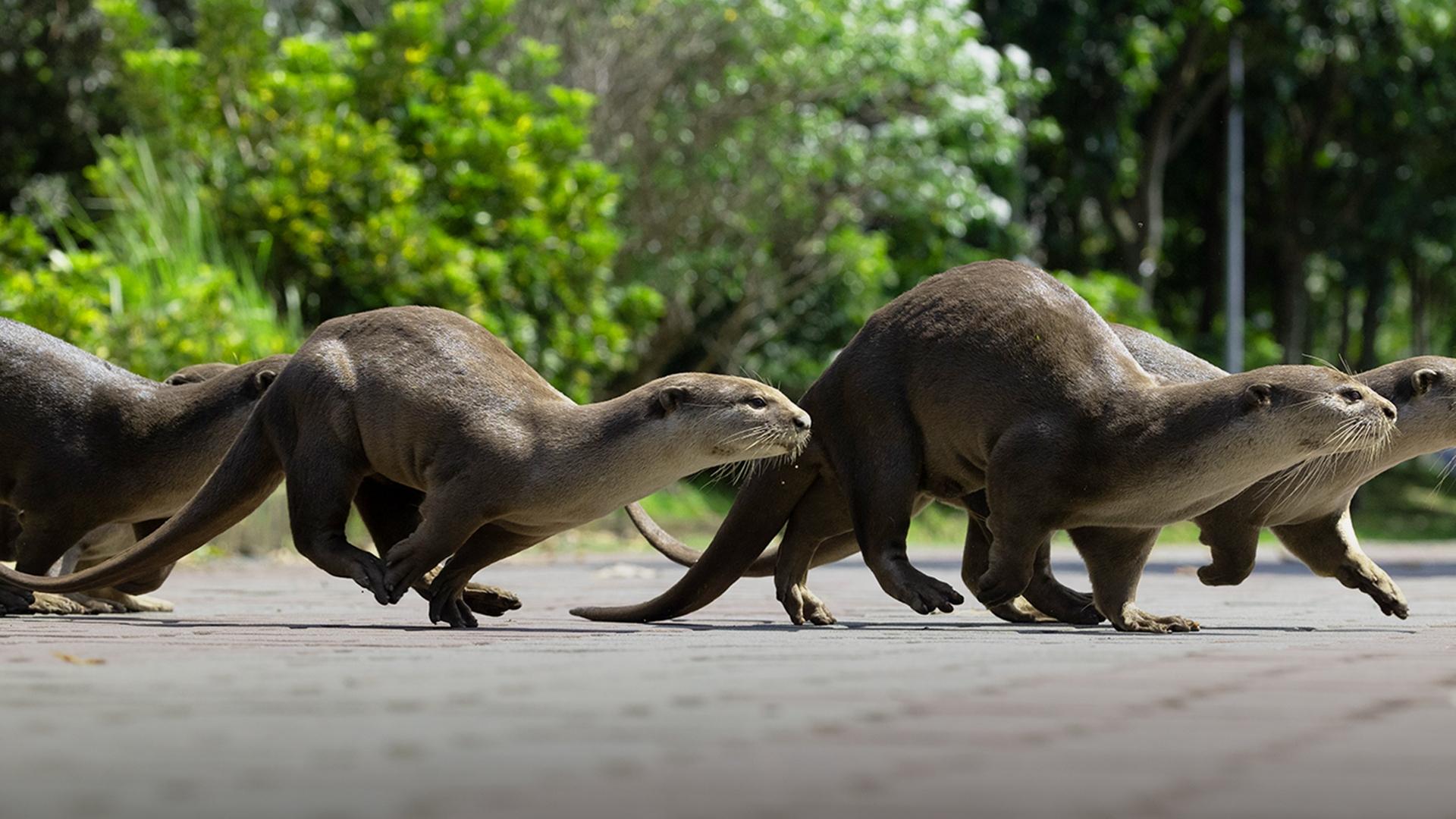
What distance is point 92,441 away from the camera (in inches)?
296

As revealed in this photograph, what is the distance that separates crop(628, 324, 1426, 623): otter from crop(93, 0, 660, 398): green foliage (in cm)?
853

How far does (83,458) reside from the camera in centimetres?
747

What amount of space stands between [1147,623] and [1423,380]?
1.39m

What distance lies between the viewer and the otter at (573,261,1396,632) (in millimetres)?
6531

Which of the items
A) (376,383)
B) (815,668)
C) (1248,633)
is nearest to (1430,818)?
→ (815,668)

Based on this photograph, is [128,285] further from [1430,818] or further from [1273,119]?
[1273,119]

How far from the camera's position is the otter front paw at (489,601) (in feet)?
23.9

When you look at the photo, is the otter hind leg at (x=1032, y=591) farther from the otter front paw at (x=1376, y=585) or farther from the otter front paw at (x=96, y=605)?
the otter front paw at (x=96, y=605)

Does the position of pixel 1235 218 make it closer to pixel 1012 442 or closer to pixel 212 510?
pixel 1012 442

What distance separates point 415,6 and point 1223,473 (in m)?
11.5

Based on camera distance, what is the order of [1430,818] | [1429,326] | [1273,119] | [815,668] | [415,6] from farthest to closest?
1. [1429,326]
2. [1273,119]
3. [415,6]
4. [815,668]
5. [1430,818]

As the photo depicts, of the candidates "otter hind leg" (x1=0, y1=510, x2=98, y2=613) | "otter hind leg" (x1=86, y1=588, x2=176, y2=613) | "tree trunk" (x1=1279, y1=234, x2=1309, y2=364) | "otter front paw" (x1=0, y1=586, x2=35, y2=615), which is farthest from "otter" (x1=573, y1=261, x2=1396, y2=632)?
"tree trunk" (x1=1279, y1=234, x2=1309, y2=364)

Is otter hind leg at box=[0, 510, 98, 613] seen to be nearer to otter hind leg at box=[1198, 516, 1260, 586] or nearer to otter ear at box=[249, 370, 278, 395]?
otter ear at box=[249, 370, 278, 395]

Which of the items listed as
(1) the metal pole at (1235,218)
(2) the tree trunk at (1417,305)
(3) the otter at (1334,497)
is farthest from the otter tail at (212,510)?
(2) the tree trunk at (1417,305)
